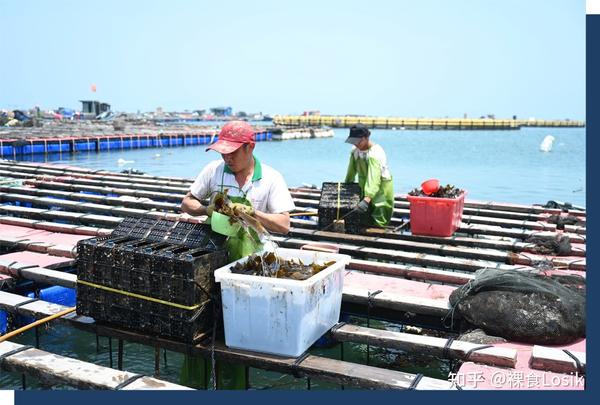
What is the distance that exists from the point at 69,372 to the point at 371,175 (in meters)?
4.65

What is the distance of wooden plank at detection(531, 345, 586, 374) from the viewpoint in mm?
3447

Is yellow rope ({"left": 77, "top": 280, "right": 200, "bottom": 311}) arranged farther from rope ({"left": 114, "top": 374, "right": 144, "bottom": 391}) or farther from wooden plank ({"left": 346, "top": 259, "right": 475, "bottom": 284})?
wooden plank ({"left": 346, "top": 259, "right": 475, "bottom": 284})

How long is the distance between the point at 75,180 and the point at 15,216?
166 inches

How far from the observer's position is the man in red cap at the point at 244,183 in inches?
146

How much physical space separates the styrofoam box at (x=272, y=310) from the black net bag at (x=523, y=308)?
1287mm

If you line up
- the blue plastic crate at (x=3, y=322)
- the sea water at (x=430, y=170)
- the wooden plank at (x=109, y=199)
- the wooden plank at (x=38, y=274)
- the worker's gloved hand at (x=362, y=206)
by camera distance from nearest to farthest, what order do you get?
the wooden plank at (x=38, y=274) → the blue plastic crate at (x=3, y=322) → the worker's gloved hand at (x=362, y=206) → the wooden plank at (x=109, y=199) → the sea water at (x=430, y=170)

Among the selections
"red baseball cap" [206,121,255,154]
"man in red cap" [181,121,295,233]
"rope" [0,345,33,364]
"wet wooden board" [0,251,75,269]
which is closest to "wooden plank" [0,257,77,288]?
"wet wooden board" [0,251,75,269]

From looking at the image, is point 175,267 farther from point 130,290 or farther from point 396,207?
point 396,207

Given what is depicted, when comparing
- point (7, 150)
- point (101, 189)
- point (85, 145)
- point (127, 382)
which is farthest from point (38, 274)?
point (85, 145)

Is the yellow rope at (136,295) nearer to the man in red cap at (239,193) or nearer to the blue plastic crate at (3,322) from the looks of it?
the man in red cap at (239,193)

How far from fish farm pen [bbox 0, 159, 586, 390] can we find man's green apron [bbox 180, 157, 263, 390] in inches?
8.7


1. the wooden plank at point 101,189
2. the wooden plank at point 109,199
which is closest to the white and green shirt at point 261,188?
the wooden plank at point 109,199

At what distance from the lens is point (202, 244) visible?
3807 mm

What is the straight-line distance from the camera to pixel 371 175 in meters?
7.23
